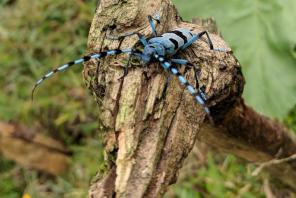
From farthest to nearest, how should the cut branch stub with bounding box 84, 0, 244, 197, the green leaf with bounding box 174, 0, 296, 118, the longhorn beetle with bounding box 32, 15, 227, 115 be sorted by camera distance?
the green leaf with bounding box 174, 0, 296, 118 < the longhorn beetle with bounding box 32, 15, 227, 115 < the cut branch stub with bounding box 84, 0, 244, 197

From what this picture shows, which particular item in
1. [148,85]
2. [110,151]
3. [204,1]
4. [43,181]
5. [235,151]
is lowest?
[43,181]

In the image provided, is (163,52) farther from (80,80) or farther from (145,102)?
(80,80)

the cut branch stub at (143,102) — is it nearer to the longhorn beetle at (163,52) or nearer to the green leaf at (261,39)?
the longhorn beetle at (163,52)

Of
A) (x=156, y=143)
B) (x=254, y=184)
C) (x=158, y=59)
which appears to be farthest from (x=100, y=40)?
(x=254, y=184)

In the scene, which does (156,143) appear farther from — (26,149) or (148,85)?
(26,149)

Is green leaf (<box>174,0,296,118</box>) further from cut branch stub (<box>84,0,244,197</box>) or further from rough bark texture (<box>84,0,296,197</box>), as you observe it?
cut branch stub (<box>84,0,244,197</box>)

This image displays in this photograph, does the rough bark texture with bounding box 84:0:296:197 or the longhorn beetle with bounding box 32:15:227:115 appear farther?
the longhorn beetle with bounding box 32:15:227:115

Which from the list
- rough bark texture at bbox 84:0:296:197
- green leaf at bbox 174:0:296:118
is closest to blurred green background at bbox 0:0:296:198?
green leaf at bbox 174:0:296:118

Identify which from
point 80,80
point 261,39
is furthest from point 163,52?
point 80,80

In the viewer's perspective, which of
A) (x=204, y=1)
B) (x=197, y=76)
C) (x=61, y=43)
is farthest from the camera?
(x=61, y=43)
